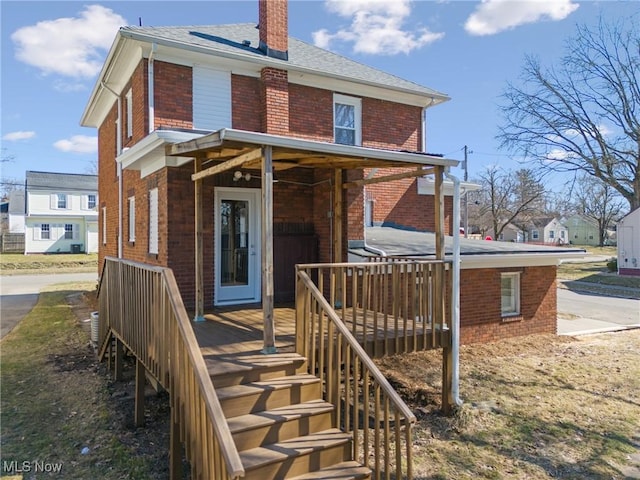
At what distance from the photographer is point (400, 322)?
6992 millimetres

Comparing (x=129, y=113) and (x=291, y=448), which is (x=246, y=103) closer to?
(x=129, y=113)

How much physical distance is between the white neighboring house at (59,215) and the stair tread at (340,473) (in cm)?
4011

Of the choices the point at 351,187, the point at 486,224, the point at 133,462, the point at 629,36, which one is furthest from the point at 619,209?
the point at 133,462

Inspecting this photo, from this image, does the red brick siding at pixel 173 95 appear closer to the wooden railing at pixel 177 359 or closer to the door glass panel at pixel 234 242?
the door glass panel at pixel 234 242

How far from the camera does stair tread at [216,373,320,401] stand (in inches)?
163

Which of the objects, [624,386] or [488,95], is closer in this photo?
[624,386]

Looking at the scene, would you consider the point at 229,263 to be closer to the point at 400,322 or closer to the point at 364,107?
the point at 400,322

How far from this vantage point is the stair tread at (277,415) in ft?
12.8

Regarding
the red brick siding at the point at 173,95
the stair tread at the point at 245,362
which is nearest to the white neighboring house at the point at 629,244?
the red brick siding at the point at 173,95

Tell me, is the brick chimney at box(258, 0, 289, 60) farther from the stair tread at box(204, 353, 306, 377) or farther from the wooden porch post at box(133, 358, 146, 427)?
the stair tread at box(204, 353, 306, 377)

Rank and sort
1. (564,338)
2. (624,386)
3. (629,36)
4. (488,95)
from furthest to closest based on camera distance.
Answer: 1. (488,95)
2. (629,36)
3. (564,338)
4. (624,386)

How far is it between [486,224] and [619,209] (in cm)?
2235

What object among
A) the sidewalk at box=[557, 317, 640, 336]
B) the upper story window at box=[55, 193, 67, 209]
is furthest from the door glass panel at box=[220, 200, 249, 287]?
the upper story window at box=[55, 193, 67, 209]

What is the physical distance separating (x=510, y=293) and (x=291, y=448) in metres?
8.53
